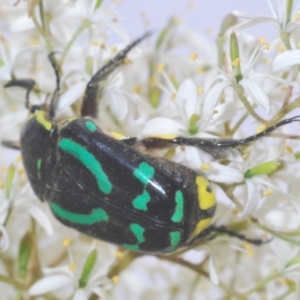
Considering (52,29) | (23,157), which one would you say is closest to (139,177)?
(23,157)

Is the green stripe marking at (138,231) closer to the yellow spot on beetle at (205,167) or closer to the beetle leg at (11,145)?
the yellow spot on beetle at (205,167)

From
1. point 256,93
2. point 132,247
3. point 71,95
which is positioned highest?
point 256,93

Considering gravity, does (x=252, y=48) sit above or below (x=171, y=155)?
above

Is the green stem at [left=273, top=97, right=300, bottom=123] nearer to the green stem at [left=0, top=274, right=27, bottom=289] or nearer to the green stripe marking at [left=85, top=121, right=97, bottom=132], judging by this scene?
the green stripe marking at [left=85, top=121, right=97, bottom=132]

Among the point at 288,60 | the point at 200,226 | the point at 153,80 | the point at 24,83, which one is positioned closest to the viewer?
the point at 288,60

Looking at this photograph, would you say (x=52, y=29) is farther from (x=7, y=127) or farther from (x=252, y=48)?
(x=252, y=48)

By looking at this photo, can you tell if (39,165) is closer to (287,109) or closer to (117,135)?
(117,135)

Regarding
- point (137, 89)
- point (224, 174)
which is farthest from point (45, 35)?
point (224, 174)
